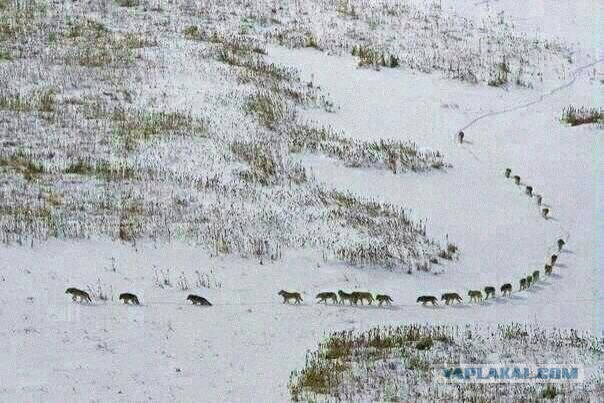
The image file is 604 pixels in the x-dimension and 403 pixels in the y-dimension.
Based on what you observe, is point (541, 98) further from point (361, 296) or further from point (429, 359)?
point (429, 359)

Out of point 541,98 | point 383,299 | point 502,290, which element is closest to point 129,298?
point 383,299

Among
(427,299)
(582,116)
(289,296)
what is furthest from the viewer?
(582,116)

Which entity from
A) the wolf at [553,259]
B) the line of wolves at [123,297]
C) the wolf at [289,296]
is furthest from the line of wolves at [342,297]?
the wolf at [553,259]

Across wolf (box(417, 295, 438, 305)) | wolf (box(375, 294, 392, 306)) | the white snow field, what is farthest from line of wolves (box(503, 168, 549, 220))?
wolf (box(375, 294, 392, 306))

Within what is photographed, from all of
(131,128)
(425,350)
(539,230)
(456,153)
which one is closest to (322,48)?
(456,153)

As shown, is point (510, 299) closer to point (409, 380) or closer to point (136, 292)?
point (409, 380)

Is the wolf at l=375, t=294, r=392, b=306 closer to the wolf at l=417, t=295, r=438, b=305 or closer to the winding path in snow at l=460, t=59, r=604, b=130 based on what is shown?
the wolf at l=417, t=295, r=438, b=305

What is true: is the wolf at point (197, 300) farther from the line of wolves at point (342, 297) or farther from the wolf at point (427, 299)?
the wolf at point (427, 299)
